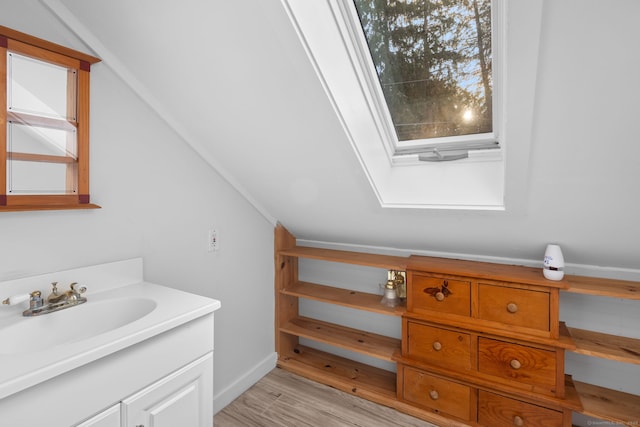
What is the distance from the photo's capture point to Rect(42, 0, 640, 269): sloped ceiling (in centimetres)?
93

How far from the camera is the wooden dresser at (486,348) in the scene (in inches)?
57.7

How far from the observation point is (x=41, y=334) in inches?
40.1

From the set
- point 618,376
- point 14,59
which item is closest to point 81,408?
point 14,59

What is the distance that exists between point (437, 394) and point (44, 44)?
7.92 ft

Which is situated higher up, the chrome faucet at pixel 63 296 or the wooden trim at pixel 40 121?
the wooden trim at pixel 40 121

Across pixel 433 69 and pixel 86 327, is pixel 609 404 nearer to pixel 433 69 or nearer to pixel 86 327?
pixel 433 69

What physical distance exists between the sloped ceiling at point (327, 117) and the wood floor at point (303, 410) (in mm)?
1061

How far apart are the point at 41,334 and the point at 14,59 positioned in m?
0.93

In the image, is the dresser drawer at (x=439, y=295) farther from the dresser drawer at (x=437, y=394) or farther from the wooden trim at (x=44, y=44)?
the wooden trim at (x=44, y=44)

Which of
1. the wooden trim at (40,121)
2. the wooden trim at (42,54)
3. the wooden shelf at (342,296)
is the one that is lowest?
the wooden shelf at (342,296)

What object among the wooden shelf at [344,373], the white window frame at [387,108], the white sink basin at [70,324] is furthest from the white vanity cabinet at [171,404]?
the white window frame at [387,108]

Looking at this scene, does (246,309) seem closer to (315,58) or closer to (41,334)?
(41,334)

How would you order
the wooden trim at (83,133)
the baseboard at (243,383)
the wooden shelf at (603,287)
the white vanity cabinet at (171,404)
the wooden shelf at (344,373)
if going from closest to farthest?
the white vanity cabinet at (171,404) → the wooden trim at (83,133) → the wooden shelf at (603,287) → the baseboard at (243,383) → the wooden shelf at (344,373)

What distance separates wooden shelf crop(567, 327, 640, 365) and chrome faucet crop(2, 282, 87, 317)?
7.01 ft
